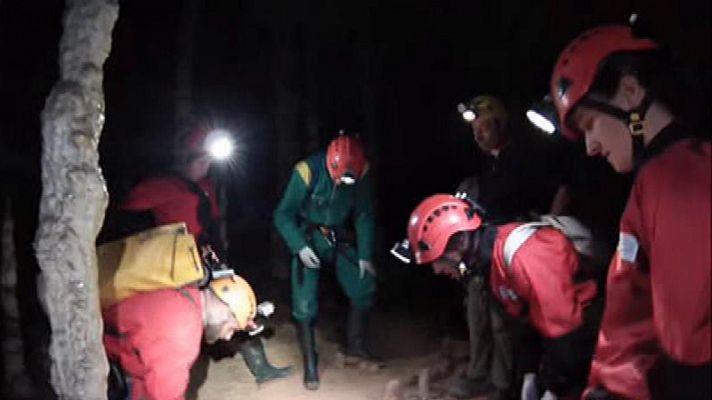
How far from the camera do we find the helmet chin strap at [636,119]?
2570 millimetres

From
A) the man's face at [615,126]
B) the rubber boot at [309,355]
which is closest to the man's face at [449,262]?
the man's face at [615,126]

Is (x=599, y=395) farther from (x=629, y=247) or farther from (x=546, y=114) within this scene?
(x=546, y=114)

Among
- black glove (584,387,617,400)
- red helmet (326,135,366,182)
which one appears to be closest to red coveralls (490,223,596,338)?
black glove (584,387,617,400)

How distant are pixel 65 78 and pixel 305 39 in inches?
309

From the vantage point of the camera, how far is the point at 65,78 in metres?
3.29

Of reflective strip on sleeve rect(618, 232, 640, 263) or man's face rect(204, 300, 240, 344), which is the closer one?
reflective strip on sleeve rect(618, 232, 640, 263)

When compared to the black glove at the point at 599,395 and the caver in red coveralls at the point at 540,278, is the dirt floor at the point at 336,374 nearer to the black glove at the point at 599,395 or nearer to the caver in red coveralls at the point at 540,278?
the caver in red coveralls at the point at 540,278

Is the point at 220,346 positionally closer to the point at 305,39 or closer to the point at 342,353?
the point at 342,353

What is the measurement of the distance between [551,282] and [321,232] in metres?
3.61

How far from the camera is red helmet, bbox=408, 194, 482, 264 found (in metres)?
4.15

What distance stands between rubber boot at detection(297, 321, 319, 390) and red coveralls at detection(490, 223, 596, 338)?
3395 millimetres

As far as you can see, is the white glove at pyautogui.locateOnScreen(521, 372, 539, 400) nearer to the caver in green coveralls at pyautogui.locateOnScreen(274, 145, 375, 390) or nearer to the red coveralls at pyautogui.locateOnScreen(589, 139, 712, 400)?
the red coveralls at pyautogui.locateOnScreen(589, 139, 712, 400)

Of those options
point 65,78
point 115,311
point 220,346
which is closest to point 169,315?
point 115,311

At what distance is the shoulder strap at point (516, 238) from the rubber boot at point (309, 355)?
3.39 metres
